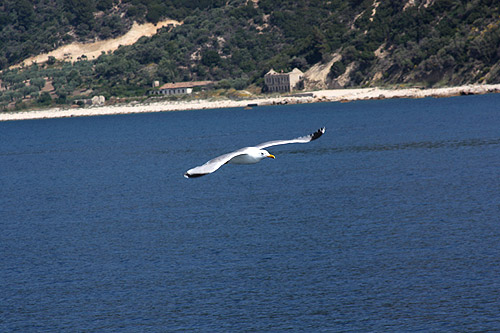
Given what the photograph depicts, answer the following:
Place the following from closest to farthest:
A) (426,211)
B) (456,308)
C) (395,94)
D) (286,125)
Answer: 1. (456,308)
2. (426,211)
3. (286,125)
4. (395,94)

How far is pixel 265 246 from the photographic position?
35.5m

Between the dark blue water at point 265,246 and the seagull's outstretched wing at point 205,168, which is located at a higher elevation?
the seagull's outstretched wing at point 205,168

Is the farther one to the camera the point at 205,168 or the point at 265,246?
the point at 265,246

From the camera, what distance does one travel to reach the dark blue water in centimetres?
2652

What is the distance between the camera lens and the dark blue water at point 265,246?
26516mm

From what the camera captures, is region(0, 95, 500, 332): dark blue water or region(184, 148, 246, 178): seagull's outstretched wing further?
region(0, 95, 500, 332): dark blue water

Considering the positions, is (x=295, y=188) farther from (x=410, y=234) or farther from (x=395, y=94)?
(x=395, y=94)

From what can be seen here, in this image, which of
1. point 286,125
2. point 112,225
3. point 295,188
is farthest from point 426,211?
point 286,125

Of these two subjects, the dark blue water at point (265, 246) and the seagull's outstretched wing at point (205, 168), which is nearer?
the seagull's outstretched wing at point (205, 168)

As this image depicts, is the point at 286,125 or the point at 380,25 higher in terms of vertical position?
the point at 380,25

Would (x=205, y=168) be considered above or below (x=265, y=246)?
above

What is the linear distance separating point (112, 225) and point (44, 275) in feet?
36.2

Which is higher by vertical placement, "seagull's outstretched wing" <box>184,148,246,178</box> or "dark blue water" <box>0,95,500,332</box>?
"seagull's outstretched wing" <box>184,148,246,178</box>

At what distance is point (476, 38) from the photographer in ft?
516
